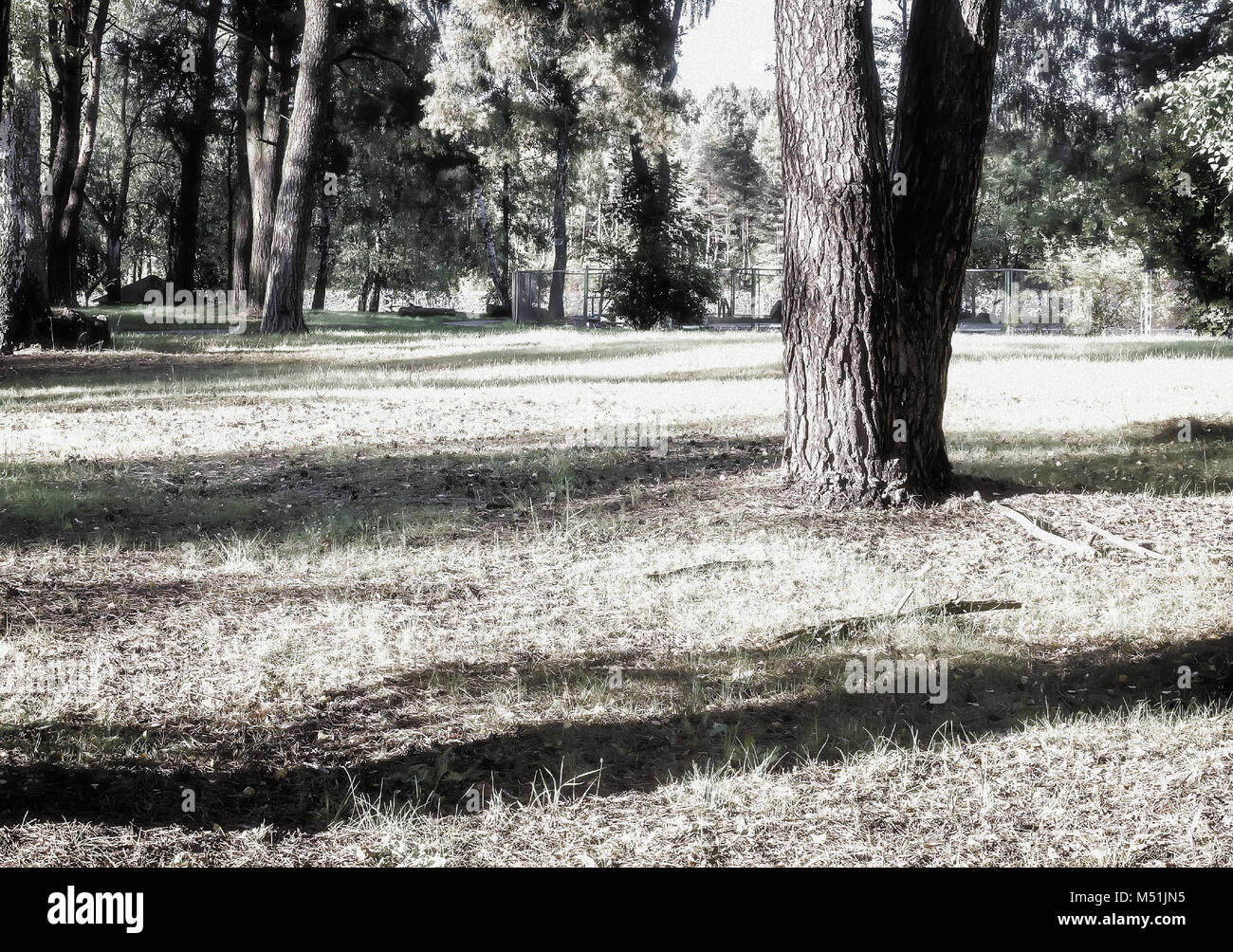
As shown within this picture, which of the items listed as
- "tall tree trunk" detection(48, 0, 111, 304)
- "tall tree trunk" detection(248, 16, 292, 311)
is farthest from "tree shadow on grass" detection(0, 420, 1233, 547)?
"tall tree trunk" detection(248, 16, 292, 311)

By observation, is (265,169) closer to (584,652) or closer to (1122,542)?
(1122,542)

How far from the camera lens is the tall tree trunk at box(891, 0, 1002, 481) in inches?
326

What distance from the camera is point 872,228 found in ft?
26.8

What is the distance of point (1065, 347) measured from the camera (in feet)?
68.6

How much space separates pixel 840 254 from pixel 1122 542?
2.74 metres

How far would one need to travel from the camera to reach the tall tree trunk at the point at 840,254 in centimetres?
815

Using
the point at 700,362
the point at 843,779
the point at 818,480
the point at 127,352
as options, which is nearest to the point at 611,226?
the point at 700,362

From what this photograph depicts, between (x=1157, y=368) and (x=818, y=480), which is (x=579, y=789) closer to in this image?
(x=818, y=480)

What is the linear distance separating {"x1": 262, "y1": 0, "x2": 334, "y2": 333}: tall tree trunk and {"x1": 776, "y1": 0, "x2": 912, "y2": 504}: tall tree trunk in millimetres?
16056

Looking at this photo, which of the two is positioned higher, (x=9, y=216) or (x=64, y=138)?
(x=64, y=138)

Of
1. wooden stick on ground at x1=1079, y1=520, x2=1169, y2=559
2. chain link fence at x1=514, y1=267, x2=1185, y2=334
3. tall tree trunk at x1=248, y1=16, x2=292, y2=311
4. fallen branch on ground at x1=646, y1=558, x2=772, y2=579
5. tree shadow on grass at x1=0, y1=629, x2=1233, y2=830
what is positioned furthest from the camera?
chain link fence at x1=514, y1=267, x2=1185, y2=334

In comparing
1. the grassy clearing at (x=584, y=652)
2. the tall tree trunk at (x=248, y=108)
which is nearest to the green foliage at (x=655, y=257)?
the tall tree trunk at (x=248, y=108)

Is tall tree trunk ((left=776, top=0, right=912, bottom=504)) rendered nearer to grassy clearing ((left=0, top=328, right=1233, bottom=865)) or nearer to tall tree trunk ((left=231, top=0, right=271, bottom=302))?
grassy clearing ((left=0, top=328, right=1233, bottom=865))

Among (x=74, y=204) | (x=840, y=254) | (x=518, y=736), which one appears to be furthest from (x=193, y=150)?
(x=518, y=736)
